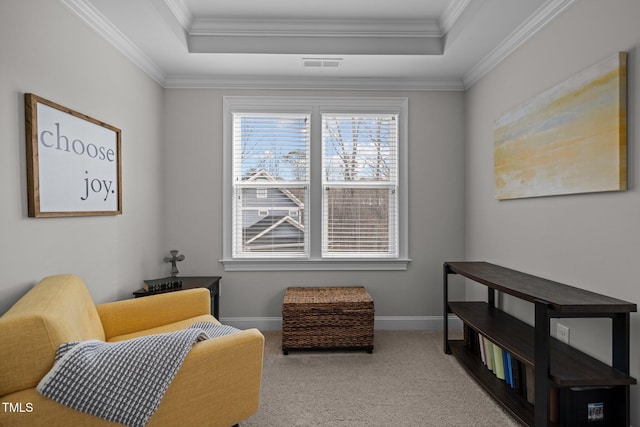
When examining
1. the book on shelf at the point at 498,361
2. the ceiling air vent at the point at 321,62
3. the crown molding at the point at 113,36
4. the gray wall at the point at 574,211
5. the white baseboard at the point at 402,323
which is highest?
the ceiling air vent at the point at 321,62

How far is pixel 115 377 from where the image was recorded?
1.30 metres

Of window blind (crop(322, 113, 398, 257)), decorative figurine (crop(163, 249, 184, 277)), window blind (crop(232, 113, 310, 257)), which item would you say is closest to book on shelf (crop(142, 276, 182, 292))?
decorative figurine (crop(163, 249, 184, 277))

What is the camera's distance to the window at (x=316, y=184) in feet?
10.9

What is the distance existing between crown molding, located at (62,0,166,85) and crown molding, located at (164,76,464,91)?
0.92 ft

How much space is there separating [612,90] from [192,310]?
2.77 meters

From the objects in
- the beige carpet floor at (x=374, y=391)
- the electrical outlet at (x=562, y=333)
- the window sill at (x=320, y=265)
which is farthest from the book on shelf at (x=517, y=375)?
the window sill at (x=320, y=265)

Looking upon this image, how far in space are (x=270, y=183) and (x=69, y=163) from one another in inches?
66.6

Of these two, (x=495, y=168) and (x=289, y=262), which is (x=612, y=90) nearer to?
(x=495, y=168)

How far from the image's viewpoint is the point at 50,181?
6.03 ft

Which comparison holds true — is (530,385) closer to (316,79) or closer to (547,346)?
(547,346)

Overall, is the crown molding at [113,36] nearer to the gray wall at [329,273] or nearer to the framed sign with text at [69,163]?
the gray wall at [329,273]

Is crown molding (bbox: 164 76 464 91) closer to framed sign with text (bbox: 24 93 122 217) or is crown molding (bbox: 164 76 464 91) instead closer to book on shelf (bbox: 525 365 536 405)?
framed sign with text (bbox: 24 93 122 217)

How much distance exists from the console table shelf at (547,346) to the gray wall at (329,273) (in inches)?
39.1

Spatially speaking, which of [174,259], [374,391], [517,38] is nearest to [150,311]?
[174,259]
